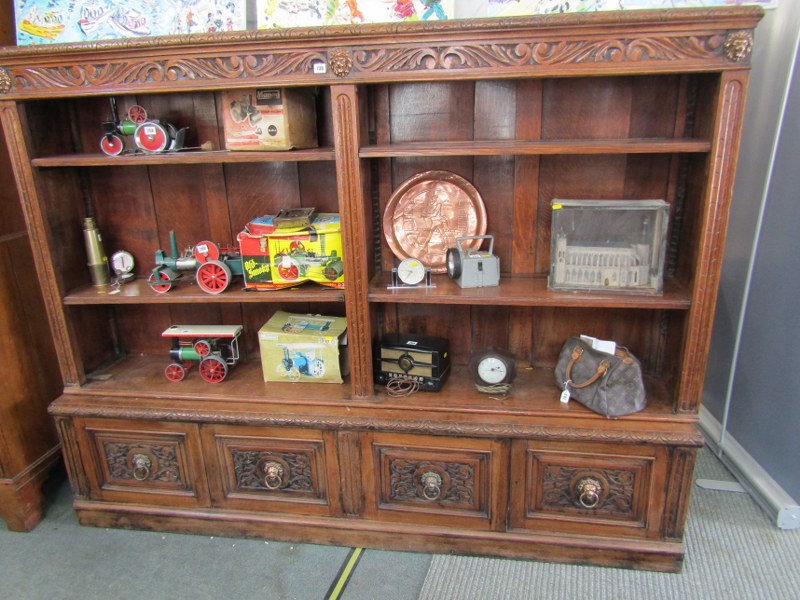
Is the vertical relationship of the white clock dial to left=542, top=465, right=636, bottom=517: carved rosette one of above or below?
above

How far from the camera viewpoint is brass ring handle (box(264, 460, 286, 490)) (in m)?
2.03

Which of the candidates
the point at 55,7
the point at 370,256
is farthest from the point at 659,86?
the point at 55,7

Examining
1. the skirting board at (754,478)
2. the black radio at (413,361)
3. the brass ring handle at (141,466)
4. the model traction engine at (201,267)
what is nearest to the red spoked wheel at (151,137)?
the model traction engine at (201,267)

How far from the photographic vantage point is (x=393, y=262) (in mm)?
2139

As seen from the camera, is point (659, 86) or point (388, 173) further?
point (388, 173)

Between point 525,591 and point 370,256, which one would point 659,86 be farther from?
point 525,591

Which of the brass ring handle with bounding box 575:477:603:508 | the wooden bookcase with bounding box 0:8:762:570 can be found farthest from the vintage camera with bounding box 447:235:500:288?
the brass ring handle with bounding box 575:477:603:508

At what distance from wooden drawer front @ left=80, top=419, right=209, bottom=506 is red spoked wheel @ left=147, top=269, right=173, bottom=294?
496mm

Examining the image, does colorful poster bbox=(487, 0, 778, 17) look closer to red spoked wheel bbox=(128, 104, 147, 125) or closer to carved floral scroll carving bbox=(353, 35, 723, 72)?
carved floral scroll carving bbox=(353, 35, 723, 72)

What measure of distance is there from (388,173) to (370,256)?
31cm

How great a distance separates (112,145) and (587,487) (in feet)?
6.58

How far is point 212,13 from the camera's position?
1.91m

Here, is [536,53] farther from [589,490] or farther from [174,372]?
[174,372]

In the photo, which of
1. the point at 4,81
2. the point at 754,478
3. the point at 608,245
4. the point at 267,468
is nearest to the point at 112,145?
the point at 4,81
